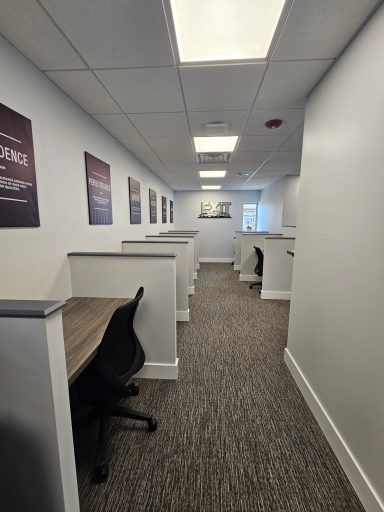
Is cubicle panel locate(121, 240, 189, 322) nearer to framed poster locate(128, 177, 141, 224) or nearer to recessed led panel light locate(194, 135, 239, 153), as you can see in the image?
framed poster locate(128, 177, 141, 224)

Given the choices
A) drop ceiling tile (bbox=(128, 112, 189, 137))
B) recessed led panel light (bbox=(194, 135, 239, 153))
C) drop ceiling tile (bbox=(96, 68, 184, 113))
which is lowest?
drop ceiling tile (bbox=(96, 68, 184, 113))

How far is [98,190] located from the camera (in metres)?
2.32

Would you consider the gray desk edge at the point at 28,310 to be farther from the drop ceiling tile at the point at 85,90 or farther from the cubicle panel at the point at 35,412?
the drop ceiling tile at the point at 85,90

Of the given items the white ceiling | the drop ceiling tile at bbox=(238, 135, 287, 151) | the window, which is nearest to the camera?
the white ceiling

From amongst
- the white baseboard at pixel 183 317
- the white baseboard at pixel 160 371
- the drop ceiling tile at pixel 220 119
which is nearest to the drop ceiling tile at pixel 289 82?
the drop ceiling tile at pixel 220 119

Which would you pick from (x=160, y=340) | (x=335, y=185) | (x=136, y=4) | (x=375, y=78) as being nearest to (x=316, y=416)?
(x=160, y=340)

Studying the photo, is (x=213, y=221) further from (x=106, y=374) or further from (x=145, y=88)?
(x=106, y=374)

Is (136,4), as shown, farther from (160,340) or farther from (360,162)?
(160,340)

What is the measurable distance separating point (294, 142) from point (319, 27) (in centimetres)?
191

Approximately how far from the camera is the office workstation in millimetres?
997

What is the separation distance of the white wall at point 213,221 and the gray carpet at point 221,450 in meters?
5.30

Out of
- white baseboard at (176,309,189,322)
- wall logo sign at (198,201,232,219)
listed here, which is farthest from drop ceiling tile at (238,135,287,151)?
wall logo sign at (198,201,232,219)

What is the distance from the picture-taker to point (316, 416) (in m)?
1.52

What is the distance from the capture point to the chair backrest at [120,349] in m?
1.13
